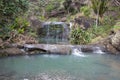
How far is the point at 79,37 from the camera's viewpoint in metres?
24.0

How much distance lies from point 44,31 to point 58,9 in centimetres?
940

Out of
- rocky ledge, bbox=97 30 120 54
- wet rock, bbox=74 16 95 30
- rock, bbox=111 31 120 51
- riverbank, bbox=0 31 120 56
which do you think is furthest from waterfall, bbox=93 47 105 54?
wet rock, bbox=74 16 95 30

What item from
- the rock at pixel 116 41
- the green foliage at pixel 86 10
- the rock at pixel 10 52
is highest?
the green foliage at pixel 86 10

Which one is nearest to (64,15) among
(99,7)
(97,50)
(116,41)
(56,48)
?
(99,7)

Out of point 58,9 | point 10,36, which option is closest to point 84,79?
point 10,36

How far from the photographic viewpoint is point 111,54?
2162 cm

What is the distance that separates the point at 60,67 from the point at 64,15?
74.5 ft

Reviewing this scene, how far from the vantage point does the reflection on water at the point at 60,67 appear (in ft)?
43.8

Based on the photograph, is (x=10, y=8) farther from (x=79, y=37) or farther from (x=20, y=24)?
(x=20, y=24)

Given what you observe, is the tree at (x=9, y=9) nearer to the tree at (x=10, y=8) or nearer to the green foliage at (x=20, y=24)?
the tree at (x=10, y=8)

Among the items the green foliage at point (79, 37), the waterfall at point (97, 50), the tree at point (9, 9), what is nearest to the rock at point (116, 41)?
the waterfall at point (97, 50)

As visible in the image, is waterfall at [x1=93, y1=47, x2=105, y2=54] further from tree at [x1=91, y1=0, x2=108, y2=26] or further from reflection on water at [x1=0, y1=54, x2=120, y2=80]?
tree at [x1=91, y1=0, x2=108, y2=26]

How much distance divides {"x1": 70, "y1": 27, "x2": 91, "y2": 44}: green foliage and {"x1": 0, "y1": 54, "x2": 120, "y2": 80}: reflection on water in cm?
358

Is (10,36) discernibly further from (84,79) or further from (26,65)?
(84,79)
